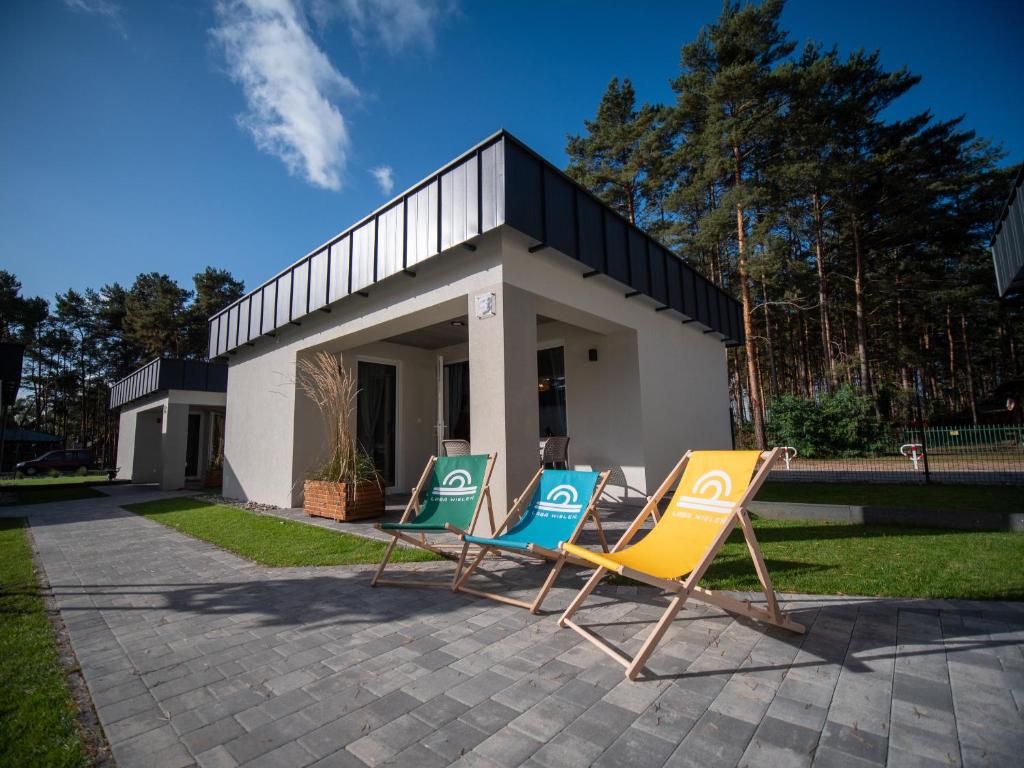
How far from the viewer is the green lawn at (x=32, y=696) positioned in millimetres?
1446

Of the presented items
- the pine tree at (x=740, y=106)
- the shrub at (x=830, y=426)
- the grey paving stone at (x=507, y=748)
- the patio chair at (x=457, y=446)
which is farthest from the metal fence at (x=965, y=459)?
the grey paving stone at (x=507, y=748)

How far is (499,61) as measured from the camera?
851 cm

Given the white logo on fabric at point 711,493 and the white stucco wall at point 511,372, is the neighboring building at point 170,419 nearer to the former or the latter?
the white stucco wall at point 511,372

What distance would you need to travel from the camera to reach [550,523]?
303 centimetres

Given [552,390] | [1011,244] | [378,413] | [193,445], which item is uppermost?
[1011,244]

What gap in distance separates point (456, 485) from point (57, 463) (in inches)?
1103

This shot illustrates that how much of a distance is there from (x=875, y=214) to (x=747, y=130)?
770 cm

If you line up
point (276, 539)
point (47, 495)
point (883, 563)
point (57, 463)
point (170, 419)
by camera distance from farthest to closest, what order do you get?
point (57, 463) < point (170, 419) < point (47, 495) < point (276, 539) < point (883, 563)

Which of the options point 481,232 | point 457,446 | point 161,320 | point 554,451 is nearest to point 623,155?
point 554,451

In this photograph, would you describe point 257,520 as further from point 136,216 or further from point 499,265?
point 136,216

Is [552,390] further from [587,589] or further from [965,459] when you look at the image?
[965,459]

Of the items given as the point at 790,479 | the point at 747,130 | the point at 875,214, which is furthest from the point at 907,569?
the point at 875,214

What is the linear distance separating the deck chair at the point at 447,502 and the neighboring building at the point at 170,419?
41.7ft

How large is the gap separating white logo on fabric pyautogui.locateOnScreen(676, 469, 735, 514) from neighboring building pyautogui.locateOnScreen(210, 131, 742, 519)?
214 centimetres
